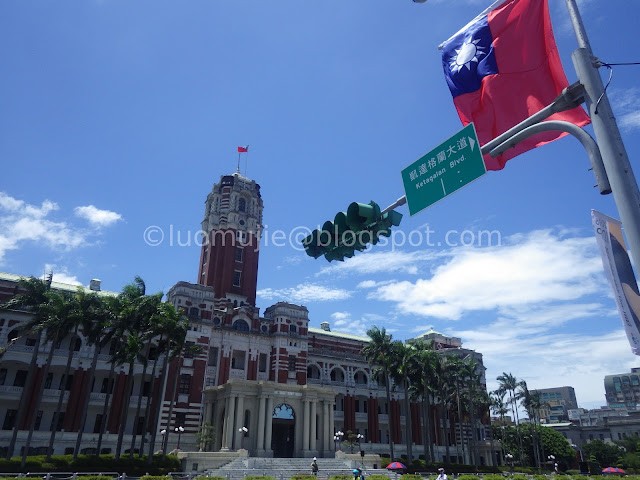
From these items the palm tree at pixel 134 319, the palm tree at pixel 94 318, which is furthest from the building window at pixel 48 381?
the palm tree at pixel 134 319

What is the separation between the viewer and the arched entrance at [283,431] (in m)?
55.0

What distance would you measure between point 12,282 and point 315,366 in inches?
1797

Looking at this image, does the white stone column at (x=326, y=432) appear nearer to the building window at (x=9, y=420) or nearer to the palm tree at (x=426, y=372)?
the palm tree at (x=426, y=372)

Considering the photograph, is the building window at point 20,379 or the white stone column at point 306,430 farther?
the white stone column at point 306,430

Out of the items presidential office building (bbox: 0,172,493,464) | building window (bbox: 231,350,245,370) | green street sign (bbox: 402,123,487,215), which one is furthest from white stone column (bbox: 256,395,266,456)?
green street sign (bbox: 402,123,487,215)

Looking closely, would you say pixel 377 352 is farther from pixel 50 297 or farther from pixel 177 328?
pixel 50 297

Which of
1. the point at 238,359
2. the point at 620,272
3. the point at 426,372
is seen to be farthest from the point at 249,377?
the point at 620,272

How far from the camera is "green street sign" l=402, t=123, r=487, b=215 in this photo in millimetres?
7887

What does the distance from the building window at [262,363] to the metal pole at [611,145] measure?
6477 cm

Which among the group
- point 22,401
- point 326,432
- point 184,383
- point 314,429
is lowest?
point 326,432

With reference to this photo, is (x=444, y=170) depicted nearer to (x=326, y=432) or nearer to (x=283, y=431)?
(x=326, y=432)

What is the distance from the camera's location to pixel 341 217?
29.8 feet

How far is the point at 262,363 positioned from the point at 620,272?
2559 inches

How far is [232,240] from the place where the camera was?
236 ft
